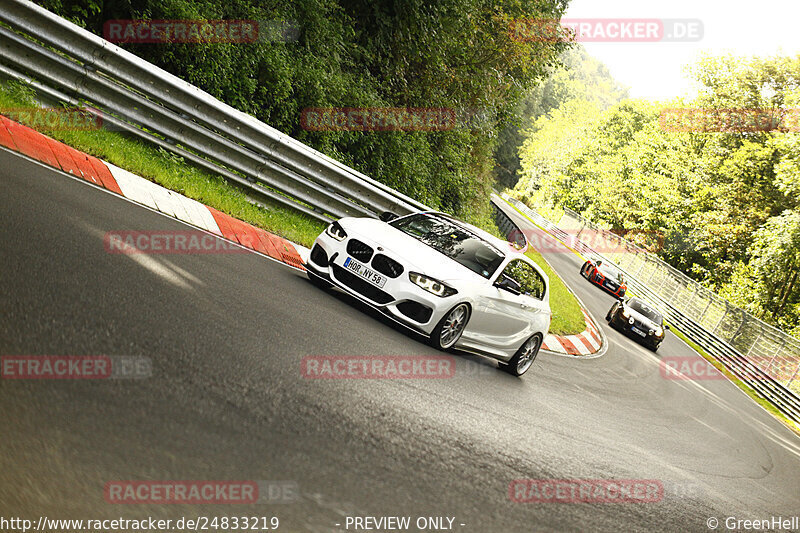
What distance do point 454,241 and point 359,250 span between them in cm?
158

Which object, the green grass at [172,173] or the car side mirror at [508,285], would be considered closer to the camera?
the green grass at [172,173]

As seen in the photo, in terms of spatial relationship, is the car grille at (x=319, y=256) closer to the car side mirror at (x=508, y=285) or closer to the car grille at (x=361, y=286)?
the car grille at (x=361, y=286)

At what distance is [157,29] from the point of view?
1137cm

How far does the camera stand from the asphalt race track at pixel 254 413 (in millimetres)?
3047

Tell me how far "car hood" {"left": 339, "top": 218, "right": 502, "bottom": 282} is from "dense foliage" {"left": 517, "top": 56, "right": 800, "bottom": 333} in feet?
107

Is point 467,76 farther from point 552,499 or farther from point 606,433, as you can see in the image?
point 552,499

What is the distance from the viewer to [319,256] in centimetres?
793

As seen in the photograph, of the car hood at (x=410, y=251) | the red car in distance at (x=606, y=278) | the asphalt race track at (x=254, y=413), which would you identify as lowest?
the asphalt race track at (x=254, y=413)

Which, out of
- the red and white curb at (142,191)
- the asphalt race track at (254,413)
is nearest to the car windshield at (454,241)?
the asphalt race track at (254,413)

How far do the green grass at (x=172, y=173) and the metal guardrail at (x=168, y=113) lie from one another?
0.16m

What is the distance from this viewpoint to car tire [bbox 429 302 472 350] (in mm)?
7500

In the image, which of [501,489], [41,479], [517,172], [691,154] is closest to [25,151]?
[41,479]

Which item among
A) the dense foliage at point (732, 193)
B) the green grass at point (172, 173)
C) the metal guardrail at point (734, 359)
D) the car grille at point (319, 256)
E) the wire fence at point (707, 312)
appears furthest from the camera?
the dense foliage at point (732, 193)

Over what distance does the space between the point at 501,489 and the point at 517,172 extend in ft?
326
